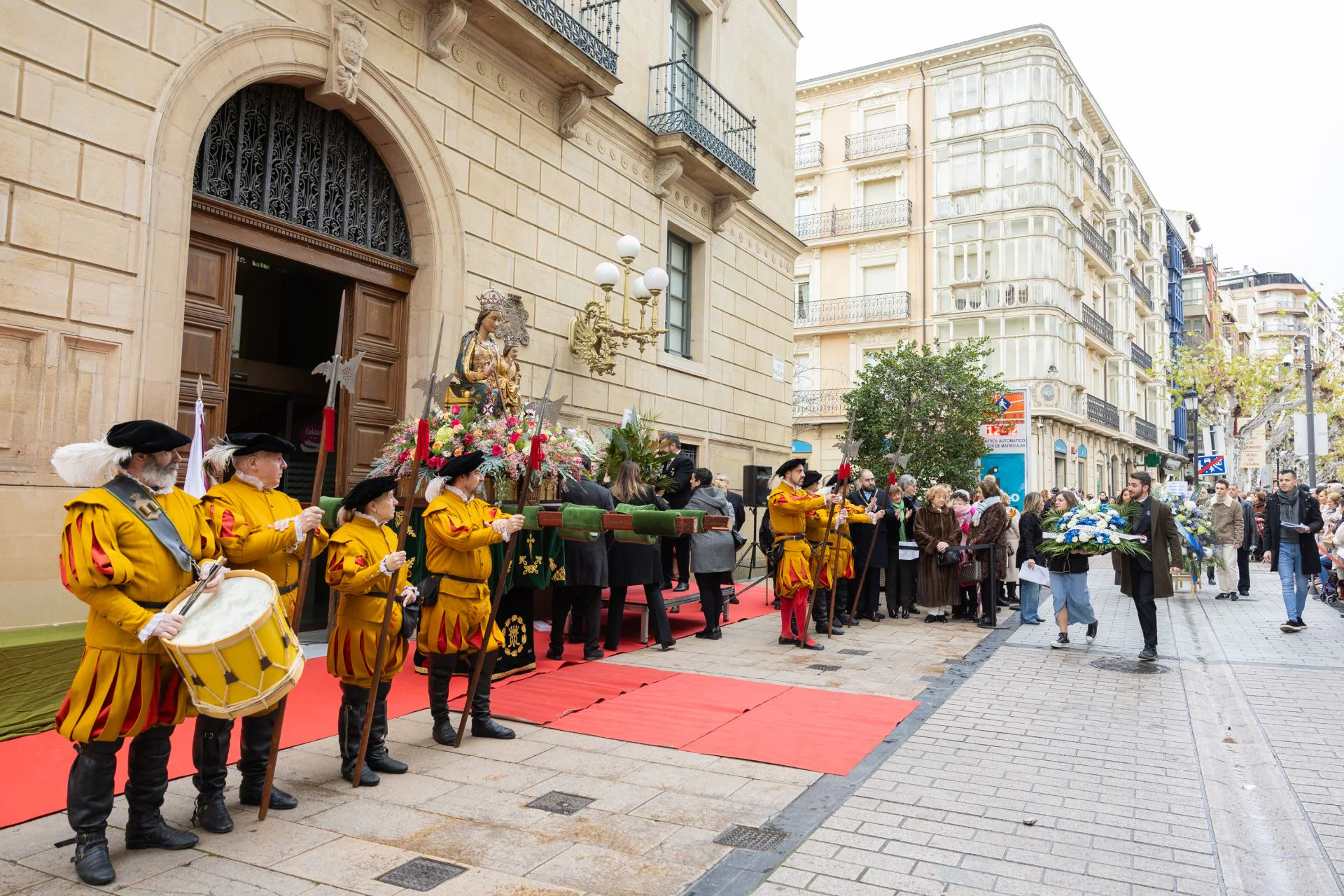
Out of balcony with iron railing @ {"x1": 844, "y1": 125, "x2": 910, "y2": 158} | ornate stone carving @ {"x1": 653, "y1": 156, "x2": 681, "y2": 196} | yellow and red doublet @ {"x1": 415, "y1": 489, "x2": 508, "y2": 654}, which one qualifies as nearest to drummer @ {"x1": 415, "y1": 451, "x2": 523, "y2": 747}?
yellow and red doublet @ {"x1": 415, "y1": 489, "x2": 508, "y2": 654}

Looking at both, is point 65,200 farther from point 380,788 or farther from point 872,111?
point 872,111

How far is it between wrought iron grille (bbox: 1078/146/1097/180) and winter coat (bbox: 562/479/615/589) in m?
37.6

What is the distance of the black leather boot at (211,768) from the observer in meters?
4.11

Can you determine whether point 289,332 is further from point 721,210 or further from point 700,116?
point 700,116

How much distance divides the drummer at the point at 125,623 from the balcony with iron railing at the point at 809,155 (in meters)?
37.3

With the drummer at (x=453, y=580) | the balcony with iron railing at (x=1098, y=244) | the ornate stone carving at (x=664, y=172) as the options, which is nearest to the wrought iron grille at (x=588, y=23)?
the ornate stone carving at (x=664, y=172)

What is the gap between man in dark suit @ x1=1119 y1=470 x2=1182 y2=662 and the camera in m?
8.86

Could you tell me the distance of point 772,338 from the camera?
18.4 m

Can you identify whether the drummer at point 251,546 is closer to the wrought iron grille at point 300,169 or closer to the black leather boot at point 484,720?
the black leather boot at point 484,720

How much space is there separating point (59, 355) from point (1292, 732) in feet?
30.8

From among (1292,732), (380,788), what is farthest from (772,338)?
(380,788)

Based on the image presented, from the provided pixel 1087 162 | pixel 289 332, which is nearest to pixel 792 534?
pixel 289 332

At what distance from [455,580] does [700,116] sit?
1216 centimetres

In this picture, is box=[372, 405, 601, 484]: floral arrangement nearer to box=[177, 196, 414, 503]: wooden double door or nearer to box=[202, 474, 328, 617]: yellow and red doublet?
box=[177, 196, 414, 503]: wooden double door
